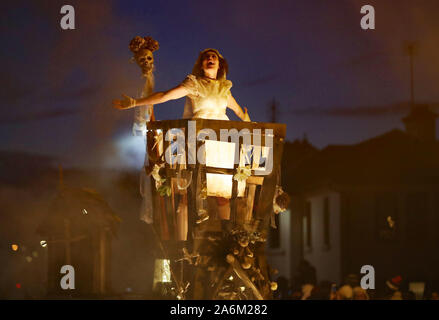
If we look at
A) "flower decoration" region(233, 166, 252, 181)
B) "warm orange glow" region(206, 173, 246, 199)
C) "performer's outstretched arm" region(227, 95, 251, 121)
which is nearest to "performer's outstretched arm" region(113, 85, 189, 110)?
"performer's outstretched arm" region(227, 95, 251, 121)

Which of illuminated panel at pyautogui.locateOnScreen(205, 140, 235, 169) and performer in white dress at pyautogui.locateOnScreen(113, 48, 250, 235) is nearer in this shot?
illuminated panel at pyautogui.locateOnScreen(205, 140, 235, 169)

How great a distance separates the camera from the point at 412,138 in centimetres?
2862

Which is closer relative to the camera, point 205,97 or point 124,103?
point 124,103

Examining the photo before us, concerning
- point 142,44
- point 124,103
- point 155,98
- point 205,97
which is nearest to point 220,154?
point 205,97

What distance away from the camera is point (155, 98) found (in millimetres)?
9797

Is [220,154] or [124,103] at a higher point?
[124,103]

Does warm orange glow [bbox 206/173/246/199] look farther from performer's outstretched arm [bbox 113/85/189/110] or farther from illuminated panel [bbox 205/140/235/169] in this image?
performer's outstretched arm [bbox 113/85/189/110]

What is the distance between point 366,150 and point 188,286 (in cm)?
2038

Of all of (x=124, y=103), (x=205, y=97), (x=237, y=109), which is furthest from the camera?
(x=237, y=109)

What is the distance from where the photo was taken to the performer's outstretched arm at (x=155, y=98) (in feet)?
31.7

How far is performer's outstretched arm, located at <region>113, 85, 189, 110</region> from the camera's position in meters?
9.65

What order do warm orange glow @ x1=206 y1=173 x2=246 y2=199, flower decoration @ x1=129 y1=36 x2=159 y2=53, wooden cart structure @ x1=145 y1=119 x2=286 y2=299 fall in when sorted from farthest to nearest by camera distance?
1. flower decoration @ x1=129 y1=36 x2=159 y2=53
2. warm orange glow @ x1=206 y1=173 x2=246 y2=199
3. wooden cart structure @ x1=145 y1=119 x2=286 y2=299

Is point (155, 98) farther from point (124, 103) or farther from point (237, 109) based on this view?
point (237, 109)

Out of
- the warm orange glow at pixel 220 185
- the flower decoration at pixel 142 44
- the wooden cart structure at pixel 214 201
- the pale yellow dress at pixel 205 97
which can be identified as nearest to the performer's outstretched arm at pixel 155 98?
the pale yellow dress at pixel 205 97
